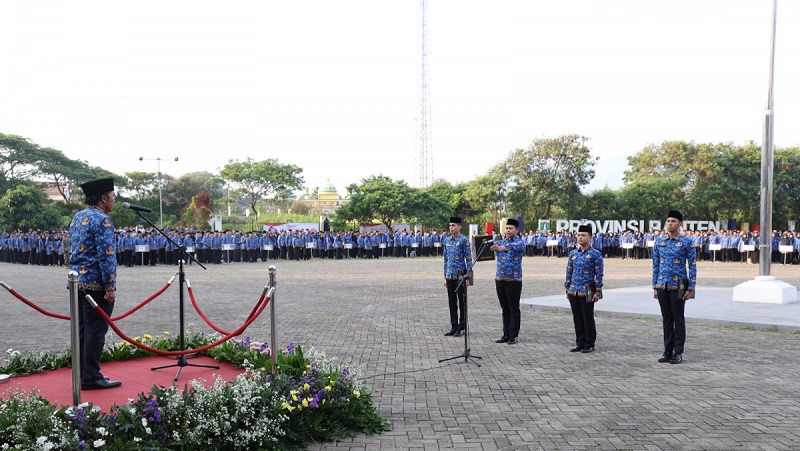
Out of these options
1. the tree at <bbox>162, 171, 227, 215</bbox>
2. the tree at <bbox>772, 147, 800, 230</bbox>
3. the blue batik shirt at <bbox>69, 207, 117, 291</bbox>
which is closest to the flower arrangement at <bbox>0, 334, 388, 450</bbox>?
the blue batik shirt at <bbox>69, 207, 117, 291</bbox>

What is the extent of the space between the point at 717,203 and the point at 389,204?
24.0 metres

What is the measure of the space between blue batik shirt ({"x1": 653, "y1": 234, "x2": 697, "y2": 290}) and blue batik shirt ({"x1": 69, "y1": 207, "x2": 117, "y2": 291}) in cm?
685

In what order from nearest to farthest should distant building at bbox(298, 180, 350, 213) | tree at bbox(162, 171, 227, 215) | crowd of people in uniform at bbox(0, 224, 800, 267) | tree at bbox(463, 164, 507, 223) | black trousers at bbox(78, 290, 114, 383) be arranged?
black trousers at bbox(78, 290, 114, 383) < crowd of people in uniform at bbox(0, 224, 800, 267) < tree at bbox(463, 164, 507, 223) < tree at bbox(162, 171, 227, 215) < distant building at bbox(298, 180, 350, 213)

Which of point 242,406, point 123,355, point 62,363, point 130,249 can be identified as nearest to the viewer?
point 242,406

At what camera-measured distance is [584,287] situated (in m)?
8.75

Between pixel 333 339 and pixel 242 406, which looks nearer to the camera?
pixel 242 406

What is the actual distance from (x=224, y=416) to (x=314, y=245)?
97.9 ft

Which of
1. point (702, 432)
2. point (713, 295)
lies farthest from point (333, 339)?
point (713, 295)

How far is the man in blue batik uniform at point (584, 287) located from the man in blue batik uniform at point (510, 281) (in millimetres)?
798

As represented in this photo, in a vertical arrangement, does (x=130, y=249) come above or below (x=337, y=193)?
below

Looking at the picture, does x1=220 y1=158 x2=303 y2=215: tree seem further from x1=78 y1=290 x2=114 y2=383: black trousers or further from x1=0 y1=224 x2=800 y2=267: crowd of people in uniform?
x1=78 y1=290 x2=114 y2=383: black trousers

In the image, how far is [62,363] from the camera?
21.9ft

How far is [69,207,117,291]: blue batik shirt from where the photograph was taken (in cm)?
568

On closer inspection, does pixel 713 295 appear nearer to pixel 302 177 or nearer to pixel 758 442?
pixel 758 442
